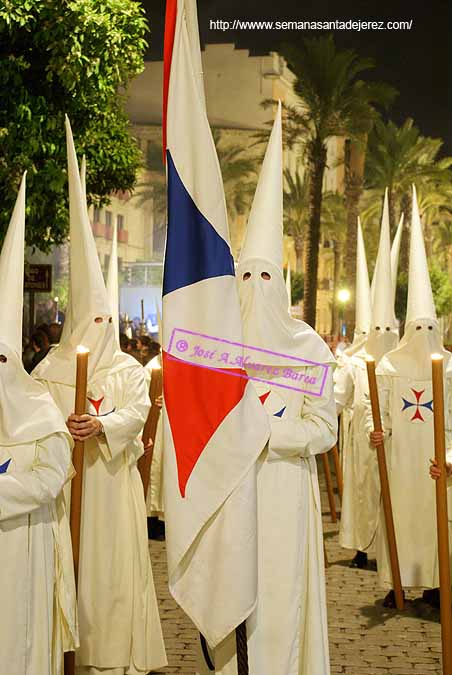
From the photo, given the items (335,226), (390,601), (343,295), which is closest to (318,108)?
(335,226)

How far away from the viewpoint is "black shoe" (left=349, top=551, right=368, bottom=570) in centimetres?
912

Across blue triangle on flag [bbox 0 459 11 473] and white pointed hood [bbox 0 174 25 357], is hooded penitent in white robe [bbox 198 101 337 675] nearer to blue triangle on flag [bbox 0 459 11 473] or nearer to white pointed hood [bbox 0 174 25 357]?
white pointed hood [bbox 0 174 25 357]

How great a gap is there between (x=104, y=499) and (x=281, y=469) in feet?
4.64

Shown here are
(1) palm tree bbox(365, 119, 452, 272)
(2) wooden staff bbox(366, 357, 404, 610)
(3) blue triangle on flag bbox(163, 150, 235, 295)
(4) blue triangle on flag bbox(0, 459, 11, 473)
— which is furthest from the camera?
(1) palm tree bbox(365, 119, 452, 272)

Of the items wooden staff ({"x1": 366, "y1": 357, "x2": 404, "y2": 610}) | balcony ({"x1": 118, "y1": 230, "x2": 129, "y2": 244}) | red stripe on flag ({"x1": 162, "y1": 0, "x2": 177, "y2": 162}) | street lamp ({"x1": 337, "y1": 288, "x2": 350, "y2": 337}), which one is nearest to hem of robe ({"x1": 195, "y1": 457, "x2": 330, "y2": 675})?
red stripe on flag ({"x1": 162, "y1": 0, "x2": 177, "y2": 162})

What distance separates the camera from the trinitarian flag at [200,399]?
3.80 m

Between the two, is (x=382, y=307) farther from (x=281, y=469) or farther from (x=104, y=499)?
(x=281, y=469)

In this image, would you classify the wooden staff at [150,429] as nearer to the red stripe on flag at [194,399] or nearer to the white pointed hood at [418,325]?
the white pointed hood at [418,325]

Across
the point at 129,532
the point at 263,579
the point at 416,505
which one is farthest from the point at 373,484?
the point at 263,579

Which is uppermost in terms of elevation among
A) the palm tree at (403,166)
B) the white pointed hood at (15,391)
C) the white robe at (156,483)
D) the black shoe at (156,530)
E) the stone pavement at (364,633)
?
the palm tree at (403,166)

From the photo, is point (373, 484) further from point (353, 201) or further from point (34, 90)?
point (353, 201)

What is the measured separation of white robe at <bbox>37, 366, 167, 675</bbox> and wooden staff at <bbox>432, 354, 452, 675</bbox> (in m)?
1.68

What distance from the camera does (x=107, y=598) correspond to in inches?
227

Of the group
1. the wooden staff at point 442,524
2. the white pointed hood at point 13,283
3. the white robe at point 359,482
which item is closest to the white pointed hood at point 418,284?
the white robe at point 359,482
